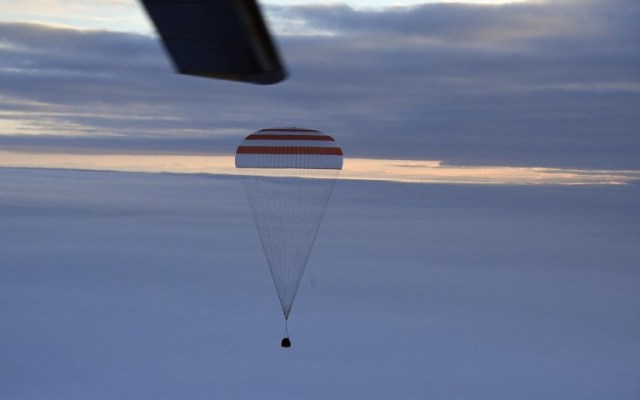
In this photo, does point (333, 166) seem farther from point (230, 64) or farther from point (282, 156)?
point (230, 64)

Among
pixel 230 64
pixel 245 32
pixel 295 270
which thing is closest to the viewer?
pixel 245 32

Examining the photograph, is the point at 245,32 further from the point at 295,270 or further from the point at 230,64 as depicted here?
the point at 295,270

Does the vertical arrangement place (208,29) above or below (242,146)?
below

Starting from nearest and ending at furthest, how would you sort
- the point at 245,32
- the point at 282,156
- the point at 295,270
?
the point at 245,32, the point at 282,156, the point at 295,270

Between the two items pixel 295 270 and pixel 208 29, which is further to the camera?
pixel 295 270

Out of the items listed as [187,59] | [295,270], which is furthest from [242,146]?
[187,59]

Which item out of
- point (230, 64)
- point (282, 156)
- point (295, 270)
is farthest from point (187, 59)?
point (295, 270)
